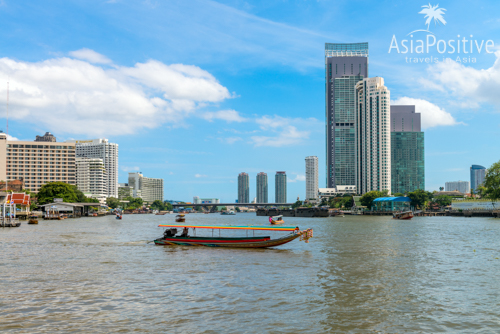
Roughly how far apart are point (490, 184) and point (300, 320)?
14649 cm

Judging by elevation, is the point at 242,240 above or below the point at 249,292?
above

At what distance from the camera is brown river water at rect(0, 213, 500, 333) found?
16312mm

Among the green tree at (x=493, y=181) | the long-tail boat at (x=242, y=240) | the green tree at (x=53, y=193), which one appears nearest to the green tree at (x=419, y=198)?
the green tree at (x=493, y=181)

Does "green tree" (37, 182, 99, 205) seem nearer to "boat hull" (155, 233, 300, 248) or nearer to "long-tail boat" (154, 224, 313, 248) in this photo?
"long-tail boat" (154, 224, 313, 248)

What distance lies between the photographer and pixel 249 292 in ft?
71.1

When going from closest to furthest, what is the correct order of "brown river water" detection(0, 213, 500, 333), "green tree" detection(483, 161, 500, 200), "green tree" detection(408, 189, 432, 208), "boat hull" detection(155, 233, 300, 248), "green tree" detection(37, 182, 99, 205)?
"brown river water" detection(0, 213, 500, 333)
"boat hull" detection(155, 233, 300, 248)
"green tree" detection(483, 161, 500, 200)
"green tree" detection(37, 182, 99, 205)
"green tree" detection(408, 189, 432, 208)

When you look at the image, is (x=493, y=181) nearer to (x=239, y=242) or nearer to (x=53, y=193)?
(x=239, y=242)

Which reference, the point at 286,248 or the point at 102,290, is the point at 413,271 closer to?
the point at 286,248

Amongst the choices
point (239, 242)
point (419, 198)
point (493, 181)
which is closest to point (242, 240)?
point (239, 242)

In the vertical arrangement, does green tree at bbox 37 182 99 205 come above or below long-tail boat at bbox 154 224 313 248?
above

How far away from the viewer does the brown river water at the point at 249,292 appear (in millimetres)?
16312

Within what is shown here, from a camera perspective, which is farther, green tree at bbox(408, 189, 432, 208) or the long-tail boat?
green tree at bbox(408, 189, 432, 208)

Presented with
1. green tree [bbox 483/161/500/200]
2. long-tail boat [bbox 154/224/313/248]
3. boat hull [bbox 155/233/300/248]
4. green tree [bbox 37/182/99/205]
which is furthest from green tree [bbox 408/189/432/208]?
boat hull [bbox 155/233/300/248]

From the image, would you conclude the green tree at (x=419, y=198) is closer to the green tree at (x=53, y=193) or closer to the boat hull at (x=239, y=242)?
the green tree at (x=53, y=193)
